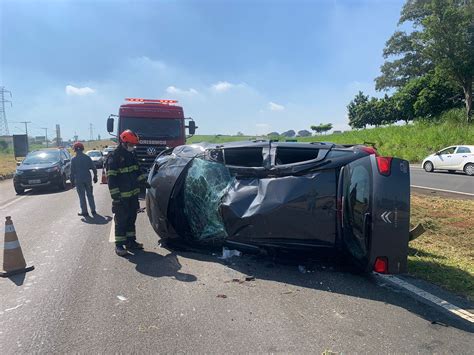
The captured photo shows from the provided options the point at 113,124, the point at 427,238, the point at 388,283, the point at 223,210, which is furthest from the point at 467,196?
the point at 113,124

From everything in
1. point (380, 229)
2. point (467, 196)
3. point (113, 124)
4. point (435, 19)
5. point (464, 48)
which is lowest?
point (467, 196)

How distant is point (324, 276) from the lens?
15.0ft

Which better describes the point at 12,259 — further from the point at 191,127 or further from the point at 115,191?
the point at 191,127

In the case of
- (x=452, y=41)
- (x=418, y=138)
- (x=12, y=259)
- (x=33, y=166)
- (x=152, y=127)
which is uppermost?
Answer: (x=452, y=41)

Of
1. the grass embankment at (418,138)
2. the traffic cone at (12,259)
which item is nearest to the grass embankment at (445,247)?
the traffic cone at (12,259)

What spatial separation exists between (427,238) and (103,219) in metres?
6.23

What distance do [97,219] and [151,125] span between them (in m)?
4.96

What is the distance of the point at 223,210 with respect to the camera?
491 cm

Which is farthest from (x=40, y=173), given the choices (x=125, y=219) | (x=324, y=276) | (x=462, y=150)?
(x=462, y=150)

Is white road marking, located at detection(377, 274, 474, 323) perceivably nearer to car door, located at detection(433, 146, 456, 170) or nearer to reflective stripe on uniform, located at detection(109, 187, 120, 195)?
reflective stripe on uniform, located at detection(109, 187, 120, 195)

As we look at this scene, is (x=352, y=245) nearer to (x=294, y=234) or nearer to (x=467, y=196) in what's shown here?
(x=294, y=234)

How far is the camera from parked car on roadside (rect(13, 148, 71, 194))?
1367 cm

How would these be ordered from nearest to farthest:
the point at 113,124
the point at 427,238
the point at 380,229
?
1. the point at 380,229
2. the point at 427,238
3. the point at 113,124

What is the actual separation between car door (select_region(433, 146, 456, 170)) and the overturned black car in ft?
60.6
